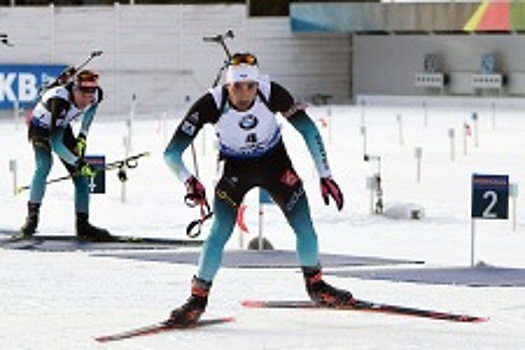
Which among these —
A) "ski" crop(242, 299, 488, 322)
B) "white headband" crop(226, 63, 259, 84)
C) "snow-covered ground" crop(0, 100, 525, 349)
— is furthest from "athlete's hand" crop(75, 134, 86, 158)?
"white headband" crop(226, 63, 259, 84)

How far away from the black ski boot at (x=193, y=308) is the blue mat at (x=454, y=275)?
8.90ft

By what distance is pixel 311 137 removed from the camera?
10.5m

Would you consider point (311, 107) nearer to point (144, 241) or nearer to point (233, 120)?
point (144, 241)

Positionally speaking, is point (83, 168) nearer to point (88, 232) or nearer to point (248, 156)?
point (88, 232)

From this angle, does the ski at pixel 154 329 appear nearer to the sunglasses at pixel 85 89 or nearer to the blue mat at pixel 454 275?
the blue mat at pixel 454 275

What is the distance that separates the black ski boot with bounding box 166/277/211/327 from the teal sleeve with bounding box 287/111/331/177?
1.00m

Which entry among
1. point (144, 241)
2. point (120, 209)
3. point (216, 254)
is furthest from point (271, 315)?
point (120, 209)

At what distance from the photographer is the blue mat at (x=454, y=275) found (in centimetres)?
1250

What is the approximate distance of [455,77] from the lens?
53.4 metres

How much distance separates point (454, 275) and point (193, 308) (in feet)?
11.3

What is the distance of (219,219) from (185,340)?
0.93 meters

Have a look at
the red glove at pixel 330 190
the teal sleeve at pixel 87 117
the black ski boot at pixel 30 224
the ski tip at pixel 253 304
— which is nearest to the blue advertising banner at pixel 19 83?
the black ski boot at pixel 30 224

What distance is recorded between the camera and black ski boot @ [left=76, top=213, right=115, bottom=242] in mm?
15977

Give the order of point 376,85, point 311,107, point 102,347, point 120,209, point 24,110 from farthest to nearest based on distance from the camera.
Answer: point 376,85, point 311,107, point 24,110, point 120,209, point 102,347
